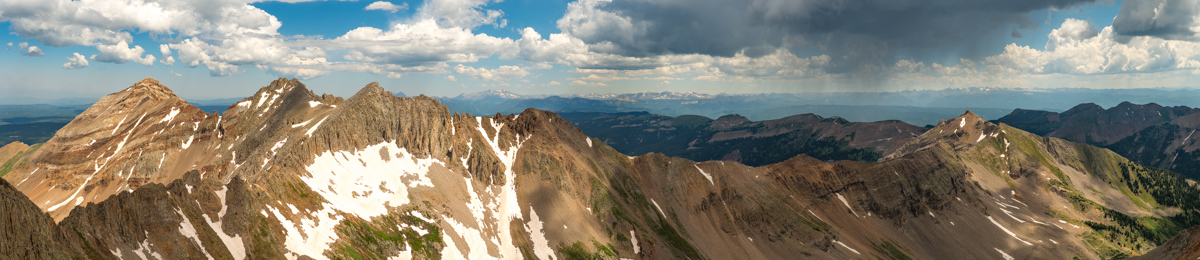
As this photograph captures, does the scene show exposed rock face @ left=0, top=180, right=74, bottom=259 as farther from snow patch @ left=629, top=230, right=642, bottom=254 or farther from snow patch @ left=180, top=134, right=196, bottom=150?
snow patch @ left=180, top=134, right=196, bottom=150

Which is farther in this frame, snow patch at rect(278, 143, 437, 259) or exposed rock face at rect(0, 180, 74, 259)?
snow patch at rect(278, 143, 437, 259)

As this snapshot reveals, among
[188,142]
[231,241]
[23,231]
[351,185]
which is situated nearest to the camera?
[23,231]

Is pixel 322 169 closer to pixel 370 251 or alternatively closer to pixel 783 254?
pixel 370 251

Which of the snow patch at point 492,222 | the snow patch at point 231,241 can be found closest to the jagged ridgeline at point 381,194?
the snow patch at point 231,241

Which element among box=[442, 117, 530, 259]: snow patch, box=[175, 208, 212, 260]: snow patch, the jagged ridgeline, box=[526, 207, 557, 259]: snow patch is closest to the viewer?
box=[175, 208, 212, 260]: snow patch

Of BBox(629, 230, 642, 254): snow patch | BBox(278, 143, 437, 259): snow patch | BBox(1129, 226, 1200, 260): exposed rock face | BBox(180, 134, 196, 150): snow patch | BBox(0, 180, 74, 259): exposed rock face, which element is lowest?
BBox(629, 230, 642, 254): snow patch

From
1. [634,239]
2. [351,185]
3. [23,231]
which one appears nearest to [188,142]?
[351,185]

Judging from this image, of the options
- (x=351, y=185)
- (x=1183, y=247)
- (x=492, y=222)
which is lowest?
(x=492, y=222)

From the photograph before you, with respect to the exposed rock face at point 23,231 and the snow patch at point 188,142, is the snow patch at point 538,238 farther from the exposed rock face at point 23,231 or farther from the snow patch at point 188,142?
the snow patch at point 188,142

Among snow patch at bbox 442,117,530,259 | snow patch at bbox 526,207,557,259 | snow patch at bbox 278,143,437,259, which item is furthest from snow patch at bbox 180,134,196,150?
snow patch at bbox 526,207,557,259

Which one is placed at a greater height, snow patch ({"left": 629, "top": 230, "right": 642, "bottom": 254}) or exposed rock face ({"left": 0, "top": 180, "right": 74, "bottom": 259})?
exposed rock face ({"left": 0, "top": 180, "right": 74, "bottom": 259})

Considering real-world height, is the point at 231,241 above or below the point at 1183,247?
above

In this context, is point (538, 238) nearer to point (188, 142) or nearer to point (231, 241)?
point (231, 241)

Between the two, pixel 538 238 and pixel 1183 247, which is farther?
pixel 538 238
